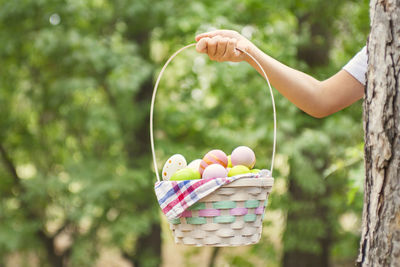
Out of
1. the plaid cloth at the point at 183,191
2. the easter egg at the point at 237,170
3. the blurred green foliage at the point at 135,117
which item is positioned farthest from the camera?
the blurred green foliage at the point at 135,117

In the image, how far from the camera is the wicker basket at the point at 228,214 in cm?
127

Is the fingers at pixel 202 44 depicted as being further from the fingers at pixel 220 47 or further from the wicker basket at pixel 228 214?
the wicker basket at pixel 228 214

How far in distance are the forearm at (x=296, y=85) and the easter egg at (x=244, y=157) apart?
0.67ft

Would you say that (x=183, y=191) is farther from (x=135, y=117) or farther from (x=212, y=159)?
(x=135, y=117)

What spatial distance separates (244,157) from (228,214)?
236mm

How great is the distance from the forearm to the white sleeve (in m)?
0.10

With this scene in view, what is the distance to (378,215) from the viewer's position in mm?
1108

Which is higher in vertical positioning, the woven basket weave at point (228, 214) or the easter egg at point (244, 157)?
the easter egg at point (244, 157)

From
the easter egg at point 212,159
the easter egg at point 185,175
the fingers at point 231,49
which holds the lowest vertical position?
the easter egg at point 185,175

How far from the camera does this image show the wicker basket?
1.27m

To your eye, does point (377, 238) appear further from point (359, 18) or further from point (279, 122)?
point (359, 18)

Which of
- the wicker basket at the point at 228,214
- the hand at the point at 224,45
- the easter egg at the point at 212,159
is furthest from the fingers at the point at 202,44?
the wicker basket at the point at 228,214

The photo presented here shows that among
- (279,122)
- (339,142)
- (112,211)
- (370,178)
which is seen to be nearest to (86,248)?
(112,211)

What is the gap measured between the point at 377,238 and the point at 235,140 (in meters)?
→ 3.34
